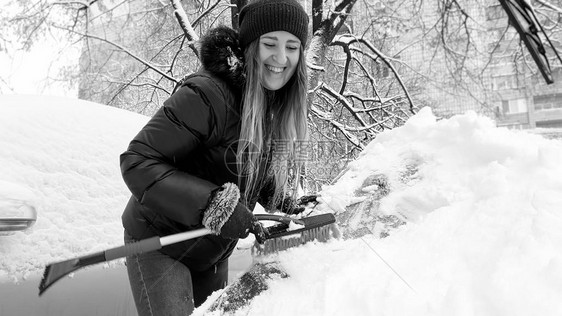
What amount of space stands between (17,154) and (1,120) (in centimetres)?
27

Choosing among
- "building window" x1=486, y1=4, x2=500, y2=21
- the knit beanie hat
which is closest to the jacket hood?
the knit beanie hat

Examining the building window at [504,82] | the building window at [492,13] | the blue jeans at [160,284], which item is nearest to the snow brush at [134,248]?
the blue jeans at [160,284]

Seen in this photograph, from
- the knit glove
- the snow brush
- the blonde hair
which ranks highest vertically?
the blonde hair

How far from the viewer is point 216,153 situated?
1.74 meters

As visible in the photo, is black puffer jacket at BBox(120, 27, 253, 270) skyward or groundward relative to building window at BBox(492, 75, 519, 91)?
skyward

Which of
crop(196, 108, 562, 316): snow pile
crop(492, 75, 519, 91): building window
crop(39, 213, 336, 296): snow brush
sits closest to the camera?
crop(196, 108, 562, 316): snow pile

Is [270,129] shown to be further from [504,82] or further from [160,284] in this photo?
[504,82]

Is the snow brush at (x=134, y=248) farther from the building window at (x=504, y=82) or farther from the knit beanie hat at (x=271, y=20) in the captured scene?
the building window at (x=504, y=82)

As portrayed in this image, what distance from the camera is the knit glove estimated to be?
1541mm

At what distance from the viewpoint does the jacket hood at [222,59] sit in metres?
1.81

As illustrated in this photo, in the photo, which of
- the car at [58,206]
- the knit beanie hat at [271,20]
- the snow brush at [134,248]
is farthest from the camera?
the car at [58,206]

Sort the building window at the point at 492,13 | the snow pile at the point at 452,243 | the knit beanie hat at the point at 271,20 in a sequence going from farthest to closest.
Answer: the building window at the point at 492,13
the knit beanie hat at the point at 271,20
the snow pile at the point at 452,243

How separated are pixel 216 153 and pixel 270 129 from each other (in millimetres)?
354

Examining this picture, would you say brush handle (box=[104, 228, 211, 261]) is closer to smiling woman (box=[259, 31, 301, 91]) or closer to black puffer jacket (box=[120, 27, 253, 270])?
black puffer jacket (box=[120, 27, 253, 270])
